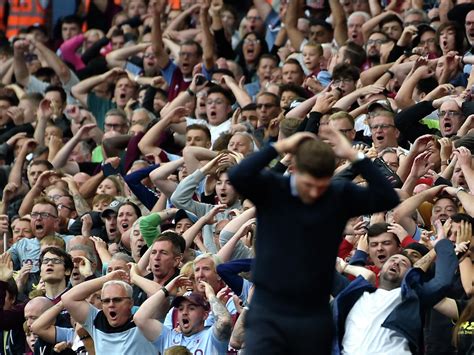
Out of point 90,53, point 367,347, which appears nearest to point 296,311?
point 367,347

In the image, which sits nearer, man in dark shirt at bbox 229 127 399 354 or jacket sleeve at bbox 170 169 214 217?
man in dark shirt at bbox 229 127 399 354

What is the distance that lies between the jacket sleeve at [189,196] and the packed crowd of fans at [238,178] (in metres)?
0.02

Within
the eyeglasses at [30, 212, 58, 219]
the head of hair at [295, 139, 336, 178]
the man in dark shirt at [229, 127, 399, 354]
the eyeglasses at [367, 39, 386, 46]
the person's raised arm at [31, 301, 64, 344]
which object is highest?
the head of hair at [295, 139, 336, 178]

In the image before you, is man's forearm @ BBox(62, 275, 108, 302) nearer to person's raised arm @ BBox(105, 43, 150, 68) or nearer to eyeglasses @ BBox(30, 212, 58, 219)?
eyeglasses @ BBox(30, 212, 58, 219)

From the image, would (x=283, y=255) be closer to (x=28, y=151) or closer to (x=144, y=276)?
(x=144, y=276)

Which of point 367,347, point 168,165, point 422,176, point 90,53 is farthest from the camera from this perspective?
point 90,53

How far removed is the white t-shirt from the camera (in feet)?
36.9

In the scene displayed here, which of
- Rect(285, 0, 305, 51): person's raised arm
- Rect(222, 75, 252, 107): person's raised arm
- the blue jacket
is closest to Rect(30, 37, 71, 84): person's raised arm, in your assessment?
Rect(285, 0, 305, 51): person's raised arm

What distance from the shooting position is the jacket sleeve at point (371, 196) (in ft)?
30.0

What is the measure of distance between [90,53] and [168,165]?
6.60 m

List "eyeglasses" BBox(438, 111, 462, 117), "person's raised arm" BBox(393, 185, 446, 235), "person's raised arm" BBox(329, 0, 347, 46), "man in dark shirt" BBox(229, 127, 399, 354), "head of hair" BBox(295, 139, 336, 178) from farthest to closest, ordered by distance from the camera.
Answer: "person's raised arm" BBox(329, 0, 347, 46) → "eyeglasses" BBox(438, 111, 462, 117) → "person's raised arm" BBox(393, 185, 446, 235) → "man in dark shirt" BBox(229, 127, 399, 354) → "head of hair" BBox(295, 139, 336, 178)

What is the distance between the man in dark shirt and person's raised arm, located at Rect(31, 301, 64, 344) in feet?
16.0

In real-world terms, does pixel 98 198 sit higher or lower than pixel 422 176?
lower

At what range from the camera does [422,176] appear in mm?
13945
